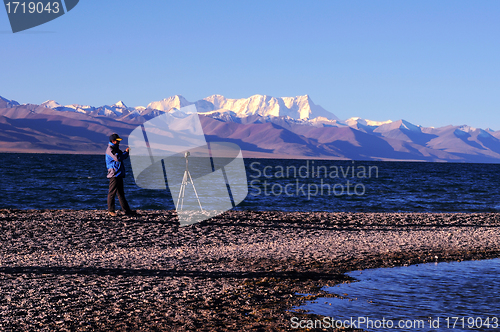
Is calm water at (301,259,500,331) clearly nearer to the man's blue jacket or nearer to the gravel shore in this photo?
the gravel shore

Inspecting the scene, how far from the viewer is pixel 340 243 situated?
1269 centimetres

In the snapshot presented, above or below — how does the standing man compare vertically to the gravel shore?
above

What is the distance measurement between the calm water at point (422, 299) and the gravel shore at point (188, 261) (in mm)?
540

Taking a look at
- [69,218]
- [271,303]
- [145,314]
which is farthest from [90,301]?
[69,218]

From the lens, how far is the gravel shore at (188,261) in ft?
21.5

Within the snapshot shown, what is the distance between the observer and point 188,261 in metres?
10.1

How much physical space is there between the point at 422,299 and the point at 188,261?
4.78m

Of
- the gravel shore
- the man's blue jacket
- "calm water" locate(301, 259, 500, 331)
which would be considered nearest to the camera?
the gravel shore

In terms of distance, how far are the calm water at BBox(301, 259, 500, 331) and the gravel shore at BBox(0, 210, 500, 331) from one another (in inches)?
21.3

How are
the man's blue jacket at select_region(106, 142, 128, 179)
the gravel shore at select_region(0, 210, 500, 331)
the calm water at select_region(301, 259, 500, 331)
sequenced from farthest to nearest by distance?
the man's blue jacket at select_region(106, 142, 128, 179) < the calm water at select_region(301, 259, 500, 331) < the gravel shore at select_region(0, 210, 500, 331)

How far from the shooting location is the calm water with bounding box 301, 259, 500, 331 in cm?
679

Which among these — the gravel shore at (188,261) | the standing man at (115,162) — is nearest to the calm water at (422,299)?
the gravel shore at (188,261)

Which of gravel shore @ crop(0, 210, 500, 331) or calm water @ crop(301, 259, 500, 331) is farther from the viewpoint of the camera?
calm water @ crop(301, 259, 500, 331)

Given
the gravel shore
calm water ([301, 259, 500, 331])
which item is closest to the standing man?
the gravel shore
